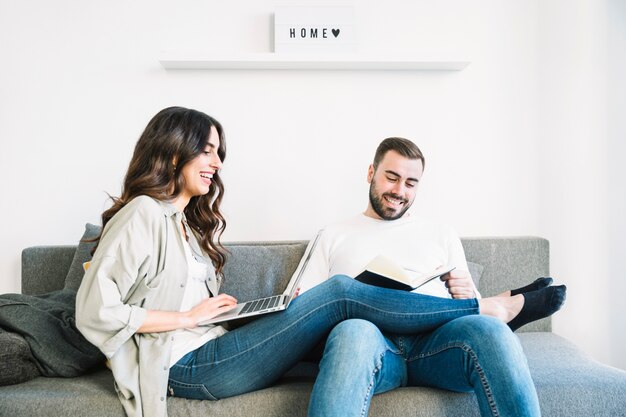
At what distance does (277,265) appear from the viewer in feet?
7.16

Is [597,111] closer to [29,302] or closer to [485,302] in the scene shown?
[485,302]

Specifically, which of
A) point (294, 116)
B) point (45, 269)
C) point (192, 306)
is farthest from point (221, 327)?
point (294, 116)

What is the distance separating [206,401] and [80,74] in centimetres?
162

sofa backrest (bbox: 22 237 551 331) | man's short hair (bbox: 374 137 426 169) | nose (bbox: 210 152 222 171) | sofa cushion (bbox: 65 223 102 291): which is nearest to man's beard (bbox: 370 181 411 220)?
man's short hair (bbox: 374 137 426 169)

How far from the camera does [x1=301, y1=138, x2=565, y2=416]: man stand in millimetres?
1340

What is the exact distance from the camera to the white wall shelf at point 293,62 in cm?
238

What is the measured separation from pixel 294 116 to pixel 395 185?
25.4 inches

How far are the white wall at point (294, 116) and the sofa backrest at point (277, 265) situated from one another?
28 cm

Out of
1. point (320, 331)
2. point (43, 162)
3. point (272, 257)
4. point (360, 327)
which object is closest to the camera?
point (360, 327)

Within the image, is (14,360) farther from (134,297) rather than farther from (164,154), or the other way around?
(164,154)

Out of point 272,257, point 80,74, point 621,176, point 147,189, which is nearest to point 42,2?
point 80,74

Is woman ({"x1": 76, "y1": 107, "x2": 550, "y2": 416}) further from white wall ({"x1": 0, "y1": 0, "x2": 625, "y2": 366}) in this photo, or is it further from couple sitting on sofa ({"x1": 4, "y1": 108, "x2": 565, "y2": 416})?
white wall ({"x1": 0, "y1": 0, "x2": 625, "y2": 366})

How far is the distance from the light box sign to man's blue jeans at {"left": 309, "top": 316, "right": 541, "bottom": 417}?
1.35 meters

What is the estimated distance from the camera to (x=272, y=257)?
219 centimetres
